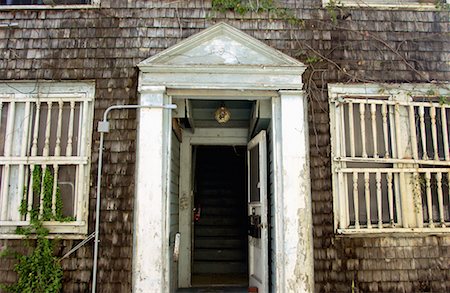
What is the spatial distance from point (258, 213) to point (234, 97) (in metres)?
1.47

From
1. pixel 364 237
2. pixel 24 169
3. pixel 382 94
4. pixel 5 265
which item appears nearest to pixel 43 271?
pixel 5 265

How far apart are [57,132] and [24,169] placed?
20.5 inches

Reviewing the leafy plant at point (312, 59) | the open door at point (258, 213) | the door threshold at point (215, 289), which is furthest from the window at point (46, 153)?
the leafy plant at point (312, 59)

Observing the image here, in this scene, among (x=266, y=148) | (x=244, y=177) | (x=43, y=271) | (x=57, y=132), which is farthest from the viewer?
(x=244, y=177)

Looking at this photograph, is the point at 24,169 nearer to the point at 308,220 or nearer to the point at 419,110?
the point at 308,220

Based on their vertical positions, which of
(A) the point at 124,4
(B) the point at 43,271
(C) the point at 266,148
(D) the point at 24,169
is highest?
(A) the point at 124,4

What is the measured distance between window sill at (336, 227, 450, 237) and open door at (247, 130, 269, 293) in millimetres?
883

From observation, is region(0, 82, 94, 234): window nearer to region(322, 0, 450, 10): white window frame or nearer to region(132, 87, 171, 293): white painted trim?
region(132, 87, 171, 293): white painted trim

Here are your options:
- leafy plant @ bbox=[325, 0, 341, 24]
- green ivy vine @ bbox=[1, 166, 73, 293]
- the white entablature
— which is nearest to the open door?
the white entablature

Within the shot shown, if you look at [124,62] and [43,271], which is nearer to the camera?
[43,271]

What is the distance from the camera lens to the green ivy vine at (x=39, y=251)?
12.8 ft

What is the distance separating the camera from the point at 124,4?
447 centimetres

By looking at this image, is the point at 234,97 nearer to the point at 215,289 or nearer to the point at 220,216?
the point at 215,289

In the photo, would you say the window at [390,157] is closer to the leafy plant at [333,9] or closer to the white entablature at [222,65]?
the white entablature at [222,65]
